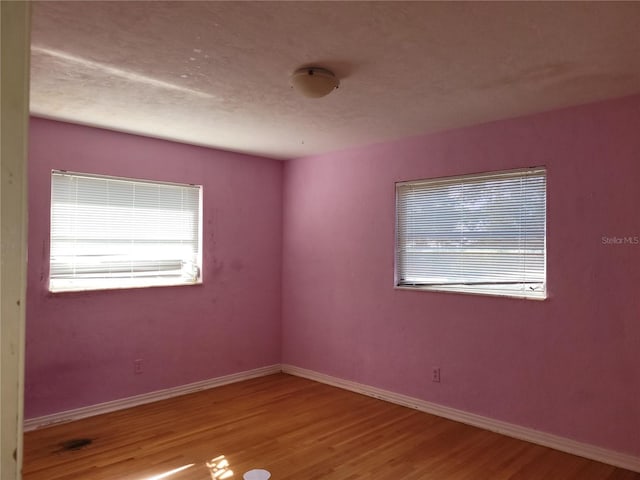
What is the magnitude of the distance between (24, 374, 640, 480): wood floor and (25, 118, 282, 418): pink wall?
0.39m

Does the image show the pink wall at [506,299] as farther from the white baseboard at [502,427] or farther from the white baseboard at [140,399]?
the white baseboard at [140,399]

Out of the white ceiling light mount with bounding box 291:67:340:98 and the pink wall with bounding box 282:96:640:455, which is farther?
the pink wall with bounding box 282:96:640:455

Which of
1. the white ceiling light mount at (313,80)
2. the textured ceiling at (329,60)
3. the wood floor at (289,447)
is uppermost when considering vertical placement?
the textured ceiling at (329,60)

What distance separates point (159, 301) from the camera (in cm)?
426

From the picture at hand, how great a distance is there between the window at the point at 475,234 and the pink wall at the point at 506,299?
0.10 m

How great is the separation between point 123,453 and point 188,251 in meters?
1.98

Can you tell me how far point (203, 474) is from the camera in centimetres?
282

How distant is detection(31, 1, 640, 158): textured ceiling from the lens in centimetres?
195

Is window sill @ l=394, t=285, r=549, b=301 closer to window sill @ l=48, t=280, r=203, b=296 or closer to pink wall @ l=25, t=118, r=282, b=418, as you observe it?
pink wall @ l=25, t=118, r=282, b=418

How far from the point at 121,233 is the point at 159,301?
72cm

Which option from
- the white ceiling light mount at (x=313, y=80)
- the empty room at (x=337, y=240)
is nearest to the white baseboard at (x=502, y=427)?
the empty room at (x=337, y=240)

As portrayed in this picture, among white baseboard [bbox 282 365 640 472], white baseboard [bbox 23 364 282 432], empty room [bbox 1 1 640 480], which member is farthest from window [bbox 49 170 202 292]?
white baseboard [bbox 282 365 640 472]

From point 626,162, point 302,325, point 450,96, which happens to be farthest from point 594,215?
point 302,325

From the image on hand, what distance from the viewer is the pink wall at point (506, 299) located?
301 centimetres
